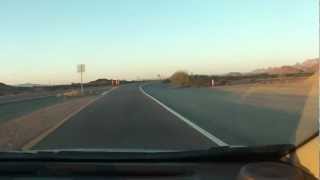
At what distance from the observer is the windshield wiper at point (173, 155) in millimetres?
4793

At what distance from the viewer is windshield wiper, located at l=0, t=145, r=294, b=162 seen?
4793mm

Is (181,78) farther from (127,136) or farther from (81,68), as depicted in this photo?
(127,136)

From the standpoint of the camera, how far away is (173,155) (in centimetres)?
486

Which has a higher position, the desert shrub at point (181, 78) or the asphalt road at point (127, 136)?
the desert shrub at point (181, 78)

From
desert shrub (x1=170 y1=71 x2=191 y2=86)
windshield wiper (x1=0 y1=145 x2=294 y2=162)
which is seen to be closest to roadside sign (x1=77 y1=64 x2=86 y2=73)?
desert shrub (x1=170 y1=71 x2=191 y2=86)

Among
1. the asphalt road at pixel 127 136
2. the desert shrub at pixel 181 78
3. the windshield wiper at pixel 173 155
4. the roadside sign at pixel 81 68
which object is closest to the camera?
the windshield wiper at pixel 173 155

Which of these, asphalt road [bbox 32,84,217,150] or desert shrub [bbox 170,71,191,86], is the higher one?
desert shrub [bbox 170,71,191,86]

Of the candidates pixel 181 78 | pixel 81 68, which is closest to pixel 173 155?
pixel 81 68

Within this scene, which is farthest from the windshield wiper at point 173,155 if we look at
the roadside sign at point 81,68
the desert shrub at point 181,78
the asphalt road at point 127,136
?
the desert shrub at point 181,78

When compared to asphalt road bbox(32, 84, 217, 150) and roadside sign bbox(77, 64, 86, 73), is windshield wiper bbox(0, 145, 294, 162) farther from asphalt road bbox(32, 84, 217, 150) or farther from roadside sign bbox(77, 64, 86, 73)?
roadside sign bbox(77, 64, 86, 73)

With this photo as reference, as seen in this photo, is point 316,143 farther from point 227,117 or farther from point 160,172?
point 227,117

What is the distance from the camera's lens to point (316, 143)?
428 cm

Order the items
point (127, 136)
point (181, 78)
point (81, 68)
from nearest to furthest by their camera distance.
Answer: point (127, 136) → point (81, 68) → point (181, 78)

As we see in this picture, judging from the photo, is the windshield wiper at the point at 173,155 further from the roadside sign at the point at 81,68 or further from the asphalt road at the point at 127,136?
the roadside sign at the point at 81,68
